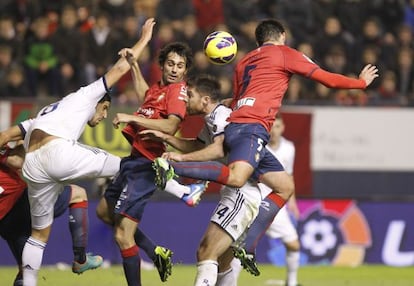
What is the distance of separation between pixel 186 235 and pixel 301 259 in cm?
164

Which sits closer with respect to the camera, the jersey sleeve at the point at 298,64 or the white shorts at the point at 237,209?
the white shorts at the point at 237,209

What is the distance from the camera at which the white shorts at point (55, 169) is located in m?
10.3

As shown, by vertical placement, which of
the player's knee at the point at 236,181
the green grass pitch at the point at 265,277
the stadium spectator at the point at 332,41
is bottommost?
the green grass pitch at the point at 265,277

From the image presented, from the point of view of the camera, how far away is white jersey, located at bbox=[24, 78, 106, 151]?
10.3 m

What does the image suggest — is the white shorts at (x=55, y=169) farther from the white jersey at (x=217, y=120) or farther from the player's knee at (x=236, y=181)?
the player's knee at (x=236, y=181)

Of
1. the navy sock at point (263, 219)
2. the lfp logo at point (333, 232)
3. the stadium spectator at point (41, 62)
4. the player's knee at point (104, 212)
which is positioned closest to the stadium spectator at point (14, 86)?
the stadium spectator at point (41, 62)

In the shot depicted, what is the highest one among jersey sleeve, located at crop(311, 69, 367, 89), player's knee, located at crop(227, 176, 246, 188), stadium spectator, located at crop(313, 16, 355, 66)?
stadium spectator, located at crop(313, 16, 355, 66)

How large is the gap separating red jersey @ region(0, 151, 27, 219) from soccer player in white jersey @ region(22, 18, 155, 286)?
53cm

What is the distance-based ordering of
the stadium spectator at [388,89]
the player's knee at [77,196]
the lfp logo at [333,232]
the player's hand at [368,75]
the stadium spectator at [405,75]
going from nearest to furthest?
the player's hand at [368,75]
the player's knee at [77,196]
the lfp logo at [333,232]
the stadium spectator at [388,89]
the stadium spectator at [405,75]

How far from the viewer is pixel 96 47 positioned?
18203 mm

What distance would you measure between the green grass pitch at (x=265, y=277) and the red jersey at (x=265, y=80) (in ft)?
10.4

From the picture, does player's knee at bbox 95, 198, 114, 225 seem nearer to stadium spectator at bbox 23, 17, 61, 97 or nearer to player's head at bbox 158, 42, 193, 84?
player's head at bbox 158, 42, 193, 84

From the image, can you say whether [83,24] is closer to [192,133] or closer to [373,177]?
[192,133]

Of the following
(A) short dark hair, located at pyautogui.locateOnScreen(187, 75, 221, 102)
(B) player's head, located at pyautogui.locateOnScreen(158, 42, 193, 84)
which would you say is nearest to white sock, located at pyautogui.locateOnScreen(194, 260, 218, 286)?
(A) short dark hair, located at pyautogui.locateOnScreen(187, 75, 221, 102)
